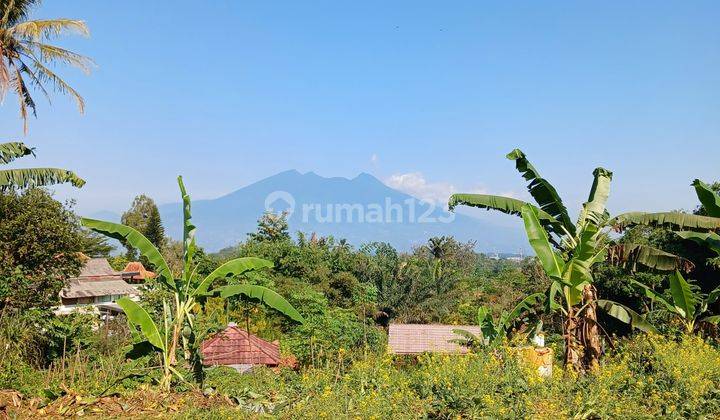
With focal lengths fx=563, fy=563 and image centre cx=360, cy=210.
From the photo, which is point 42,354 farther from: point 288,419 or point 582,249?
point 582,249

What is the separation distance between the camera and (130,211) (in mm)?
50781

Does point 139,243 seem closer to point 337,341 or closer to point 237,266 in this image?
point 237,266

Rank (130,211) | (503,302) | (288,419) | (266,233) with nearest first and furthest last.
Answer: (288,419)
(503,302)
(266,233)
(130,211)

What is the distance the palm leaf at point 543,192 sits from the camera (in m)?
8.88

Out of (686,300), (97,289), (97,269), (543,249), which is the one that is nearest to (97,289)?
(97,289)

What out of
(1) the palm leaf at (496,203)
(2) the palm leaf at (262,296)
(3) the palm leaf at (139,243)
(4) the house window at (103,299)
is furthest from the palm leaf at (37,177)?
(4) the house window at (103,299)

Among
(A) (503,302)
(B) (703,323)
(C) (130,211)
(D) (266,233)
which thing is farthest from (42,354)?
(C) (130,211)

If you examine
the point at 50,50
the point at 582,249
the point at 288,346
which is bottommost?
the point at 288,346

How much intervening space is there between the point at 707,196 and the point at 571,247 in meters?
3.15

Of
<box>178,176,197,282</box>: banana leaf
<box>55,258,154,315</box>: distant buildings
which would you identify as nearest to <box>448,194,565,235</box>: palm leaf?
<box>178,176,197,282</box>: banana leaf

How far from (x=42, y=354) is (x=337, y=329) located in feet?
22.1

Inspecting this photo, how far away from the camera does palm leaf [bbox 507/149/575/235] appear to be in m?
8.88

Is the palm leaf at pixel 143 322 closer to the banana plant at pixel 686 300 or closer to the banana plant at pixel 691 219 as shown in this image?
the banana plant at pixel 691 219

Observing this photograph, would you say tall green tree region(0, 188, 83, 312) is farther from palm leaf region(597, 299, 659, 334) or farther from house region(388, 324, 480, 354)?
palm leaf region(597, 299, 659, 334)
